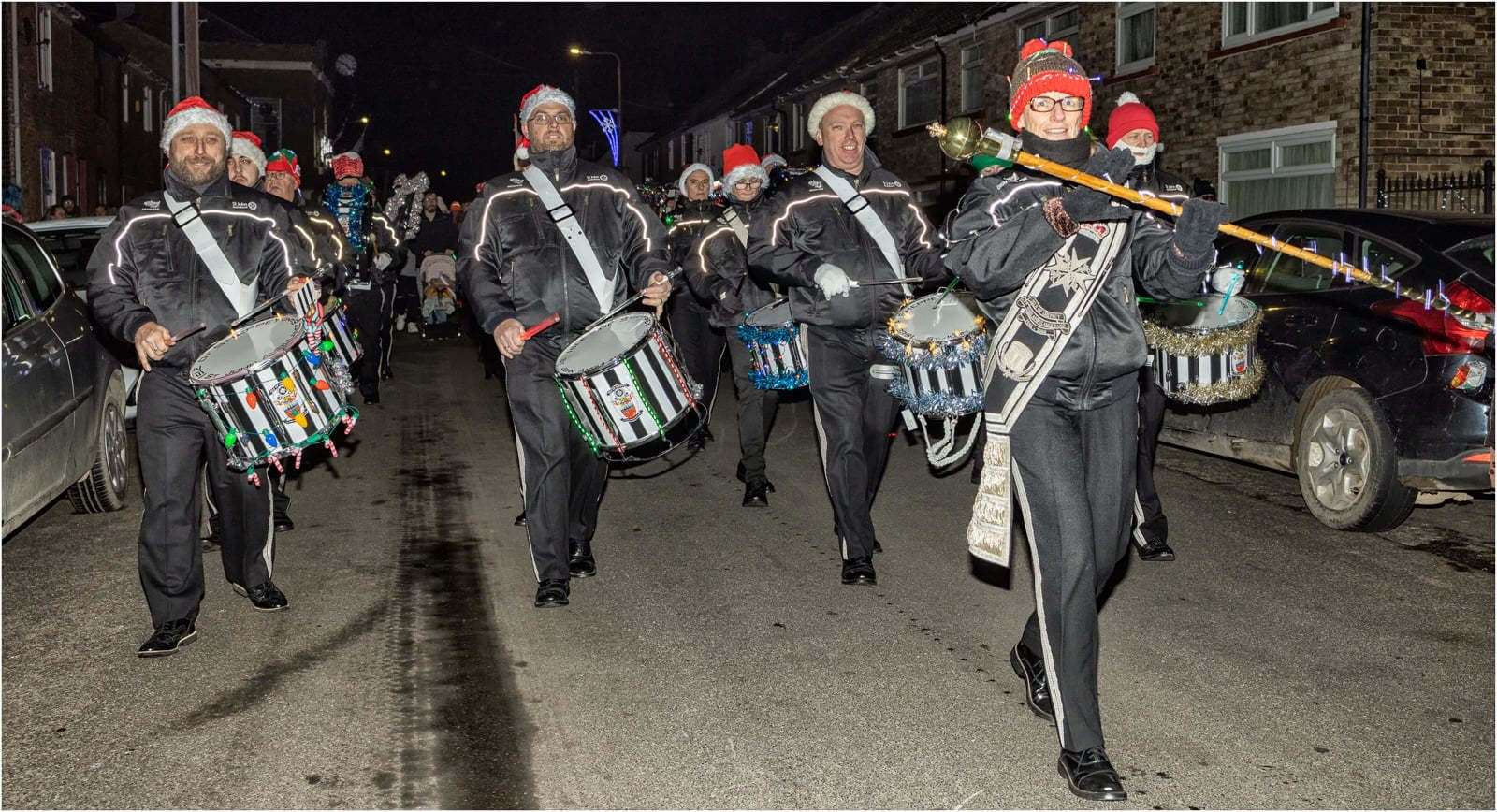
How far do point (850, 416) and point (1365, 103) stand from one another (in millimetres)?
12311

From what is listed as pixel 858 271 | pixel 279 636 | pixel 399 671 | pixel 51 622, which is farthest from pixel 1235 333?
pixel 51 622

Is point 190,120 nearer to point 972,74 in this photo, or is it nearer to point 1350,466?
point 1350,466

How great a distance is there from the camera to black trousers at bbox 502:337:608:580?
6.57m

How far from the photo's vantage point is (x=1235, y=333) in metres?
6.36

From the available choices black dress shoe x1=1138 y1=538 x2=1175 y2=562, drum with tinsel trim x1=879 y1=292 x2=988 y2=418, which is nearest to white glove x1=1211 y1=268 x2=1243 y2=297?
drum with tinsel trim x1=879 y1=292 x2=988 y2=418

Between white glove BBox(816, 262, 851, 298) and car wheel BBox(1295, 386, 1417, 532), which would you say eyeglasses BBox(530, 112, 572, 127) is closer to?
white glove BBox(816, 262, 851, 298)

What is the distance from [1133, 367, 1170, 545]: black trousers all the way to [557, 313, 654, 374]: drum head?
8.33 ft

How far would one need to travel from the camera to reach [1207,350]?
20.9ft

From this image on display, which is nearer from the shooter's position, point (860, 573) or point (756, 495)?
point (860, 573)

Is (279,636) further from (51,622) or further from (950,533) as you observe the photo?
→ (950,533)

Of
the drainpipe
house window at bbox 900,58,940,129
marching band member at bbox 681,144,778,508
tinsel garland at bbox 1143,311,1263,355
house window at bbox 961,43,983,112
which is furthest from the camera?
house window at bbox 900,58,940,129

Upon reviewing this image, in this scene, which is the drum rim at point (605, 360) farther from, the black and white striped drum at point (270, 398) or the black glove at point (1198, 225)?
the black glove at point (1198, 225)

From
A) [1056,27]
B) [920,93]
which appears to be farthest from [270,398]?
[920,93]

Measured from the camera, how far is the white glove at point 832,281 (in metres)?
6.49
